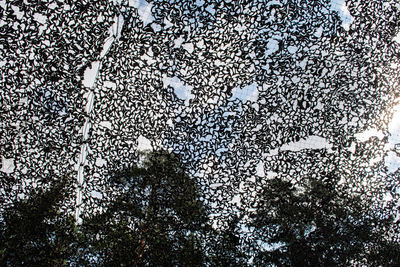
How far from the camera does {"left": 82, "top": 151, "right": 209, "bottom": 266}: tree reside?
2.46 m

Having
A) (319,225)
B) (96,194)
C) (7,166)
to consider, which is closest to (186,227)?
(96,194)

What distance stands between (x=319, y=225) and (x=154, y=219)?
6.85 ft

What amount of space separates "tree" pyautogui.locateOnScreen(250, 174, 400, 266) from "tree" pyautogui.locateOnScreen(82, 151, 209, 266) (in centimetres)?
79

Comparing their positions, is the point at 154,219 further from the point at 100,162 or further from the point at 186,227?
the point at 100,162

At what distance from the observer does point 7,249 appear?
2646 mm

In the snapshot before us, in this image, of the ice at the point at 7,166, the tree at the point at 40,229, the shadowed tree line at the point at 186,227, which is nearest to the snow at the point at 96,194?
the shadowed tree line at the point at 186,227

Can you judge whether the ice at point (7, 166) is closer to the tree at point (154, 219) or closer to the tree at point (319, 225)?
the tree at point (154, 219)

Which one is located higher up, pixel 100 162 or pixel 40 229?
pixel 100 162

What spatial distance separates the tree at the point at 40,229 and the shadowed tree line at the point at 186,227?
1 cm

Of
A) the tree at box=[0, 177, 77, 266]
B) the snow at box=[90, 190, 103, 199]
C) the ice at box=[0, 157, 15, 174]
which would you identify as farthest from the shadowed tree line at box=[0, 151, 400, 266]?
the ice at box=[0, 157, 15, 174]

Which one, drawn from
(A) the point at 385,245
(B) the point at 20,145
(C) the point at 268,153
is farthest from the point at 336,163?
(B) the point at 20,145

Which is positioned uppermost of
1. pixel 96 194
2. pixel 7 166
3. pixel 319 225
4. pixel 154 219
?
pixel 7 166

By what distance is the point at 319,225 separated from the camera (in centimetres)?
257

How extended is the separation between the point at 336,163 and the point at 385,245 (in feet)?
4.73
